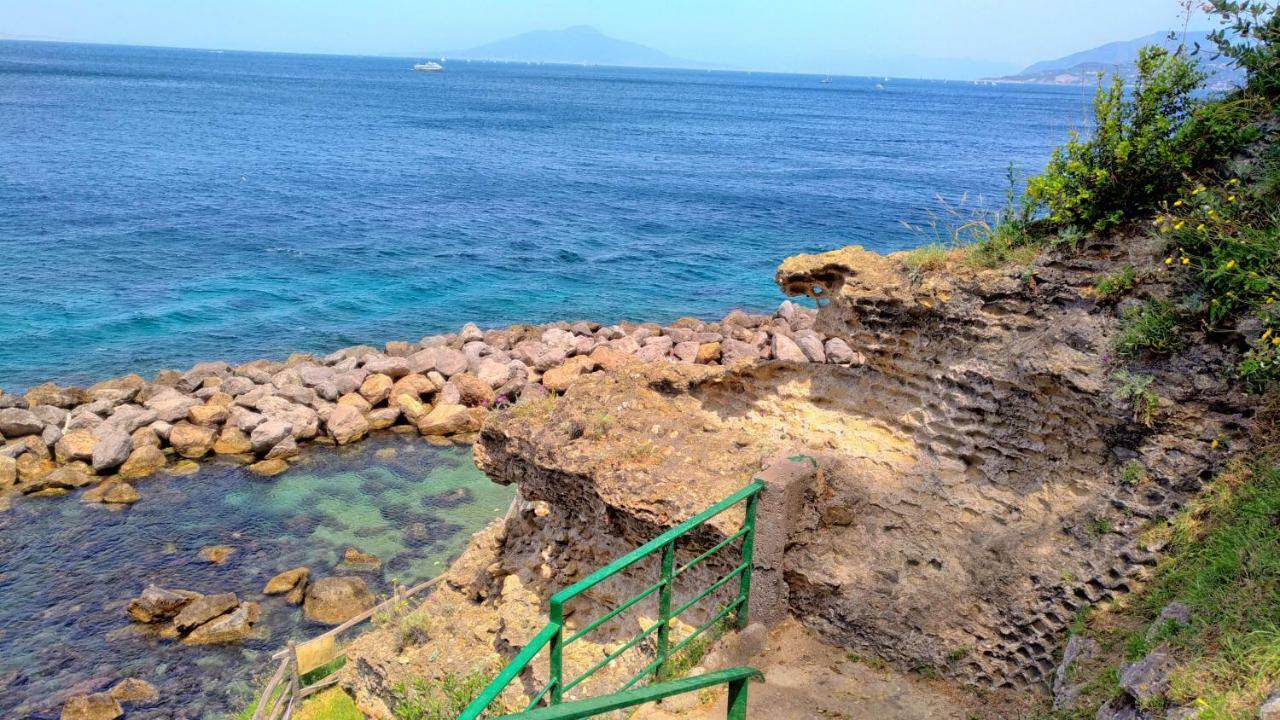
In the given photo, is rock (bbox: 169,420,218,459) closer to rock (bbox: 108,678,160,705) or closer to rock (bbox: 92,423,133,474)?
rock (bbox: 92,423,133,474)

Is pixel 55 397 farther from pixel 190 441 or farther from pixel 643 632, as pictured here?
pixel 643 632

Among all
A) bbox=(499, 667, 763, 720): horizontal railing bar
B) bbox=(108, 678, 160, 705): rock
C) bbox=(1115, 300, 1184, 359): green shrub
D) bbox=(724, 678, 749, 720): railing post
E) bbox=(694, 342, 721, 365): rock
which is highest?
bbox=(1115, 300, 1184, 359): green shrub

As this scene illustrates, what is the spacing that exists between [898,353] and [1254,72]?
403cm

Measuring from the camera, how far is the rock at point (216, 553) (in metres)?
16.1

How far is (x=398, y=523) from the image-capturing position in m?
17.8

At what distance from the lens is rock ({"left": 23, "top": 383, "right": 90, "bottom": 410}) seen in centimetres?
2139

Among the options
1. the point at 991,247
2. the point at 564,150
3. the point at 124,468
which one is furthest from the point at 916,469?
the point at 564,150

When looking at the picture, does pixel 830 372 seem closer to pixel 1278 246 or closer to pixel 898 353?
pixel 898 353

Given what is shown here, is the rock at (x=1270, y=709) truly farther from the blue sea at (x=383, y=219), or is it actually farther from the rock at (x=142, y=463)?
the rock at (x=142, y=463)

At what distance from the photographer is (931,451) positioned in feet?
27.5

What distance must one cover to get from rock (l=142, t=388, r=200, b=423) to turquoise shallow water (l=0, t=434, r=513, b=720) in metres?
2.14

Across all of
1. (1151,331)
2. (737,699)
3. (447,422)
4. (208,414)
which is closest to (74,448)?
(208,414)

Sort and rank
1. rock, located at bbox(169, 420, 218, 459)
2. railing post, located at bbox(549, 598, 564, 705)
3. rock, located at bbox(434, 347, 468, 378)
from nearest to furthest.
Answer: railing post, located at bbox(549, 598, 564, 705), rock, located at bbox(169, 420, 218, 459), rock, located at bbox(434, 347, 468, 378)

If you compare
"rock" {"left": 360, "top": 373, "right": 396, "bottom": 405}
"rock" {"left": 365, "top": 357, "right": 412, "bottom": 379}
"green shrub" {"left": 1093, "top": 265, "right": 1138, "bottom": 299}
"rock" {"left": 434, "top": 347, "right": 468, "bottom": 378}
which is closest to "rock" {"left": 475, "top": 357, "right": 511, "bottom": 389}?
"rock" {"left": 434, "top": 347, "right": 468, "bottom": 378}
